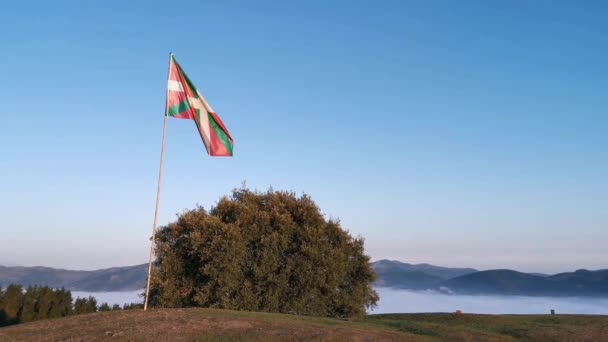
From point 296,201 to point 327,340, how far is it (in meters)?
22.4

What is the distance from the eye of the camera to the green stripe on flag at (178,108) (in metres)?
28.0

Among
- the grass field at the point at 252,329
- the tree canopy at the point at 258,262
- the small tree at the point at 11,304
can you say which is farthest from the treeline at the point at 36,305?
the grass field at the point at 252,329

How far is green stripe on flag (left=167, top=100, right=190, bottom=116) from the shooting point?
28.0m

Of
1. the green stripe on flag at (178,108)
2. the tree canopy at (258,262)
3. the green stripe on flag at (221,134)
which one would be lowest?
the tree canopy at (258,262)

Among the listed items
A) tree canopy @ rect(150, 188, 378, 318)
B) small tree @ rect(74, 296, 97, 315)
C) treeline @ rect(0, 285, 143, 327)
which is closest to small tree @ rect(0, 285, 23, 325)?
treeline @ rect(0, 285, 143, 327)

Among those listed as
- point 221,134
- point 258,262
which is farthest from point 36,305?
point 221,134

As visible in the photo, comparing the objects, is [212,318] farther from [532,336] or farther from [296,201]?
[296,201]

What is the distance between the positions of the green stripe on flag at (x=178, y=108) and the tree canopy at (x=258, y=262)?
12.8 meters

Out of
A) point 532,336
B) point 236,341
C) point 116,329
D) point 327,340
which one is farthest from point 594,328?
point 116,329

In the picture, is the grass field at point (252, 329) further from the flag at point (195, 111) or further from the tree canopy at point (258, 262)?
the tree canopy at point (258, 262)

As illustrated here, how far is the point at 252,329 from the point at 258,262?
15942mm

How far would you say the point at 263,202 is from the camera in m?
44.6

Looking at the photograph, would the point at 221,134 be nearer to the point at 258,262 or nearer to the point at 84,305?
the point at 258,262

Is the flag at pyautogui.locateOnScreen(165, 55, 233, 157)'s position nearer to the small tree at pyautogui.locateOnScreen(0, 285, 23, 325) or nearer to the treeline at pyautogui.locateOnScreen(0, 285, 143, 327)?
the treeline at pyautogui.locateOnScreen(0, 285, 143, 327)
